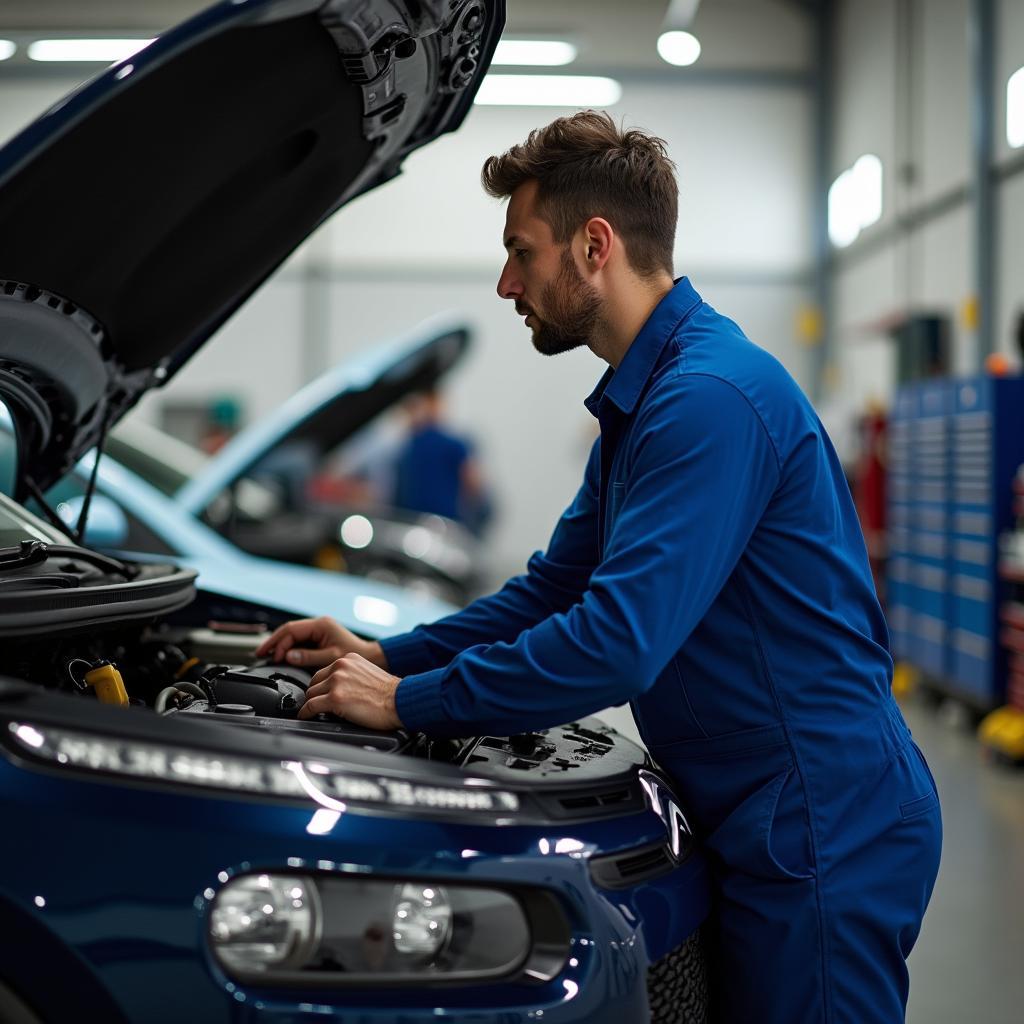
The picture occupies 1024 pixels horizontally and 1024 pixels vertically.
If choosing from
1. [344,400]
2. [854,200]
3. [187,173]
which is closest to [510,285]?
[187,173]

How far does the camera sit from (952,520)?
19.4ft

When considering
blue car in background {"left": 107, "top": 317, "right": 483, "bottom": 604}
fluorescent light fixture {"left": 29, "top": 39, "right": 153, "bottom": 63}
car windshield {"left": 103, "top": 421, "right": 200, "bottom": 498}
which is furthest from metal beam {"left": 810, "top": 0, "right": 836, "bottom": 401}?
car windshield {"left": 103, "top": 421, "right": 200, "bottom": 498}

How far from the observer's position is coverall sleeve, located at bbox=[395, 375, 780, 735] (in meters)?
1.30

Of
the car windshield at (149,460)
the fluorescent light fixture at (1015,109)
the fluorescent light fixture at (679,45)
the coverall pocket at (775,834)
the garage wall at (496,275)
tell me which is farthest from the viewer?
the garage wall at (496,275)

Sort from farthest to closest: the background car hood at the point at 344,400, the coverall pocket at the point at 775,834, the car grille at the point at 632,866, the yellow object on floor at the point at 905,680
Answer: the yellow object on floor at the point at 905,680, the background car hood at the point at 344,400, the coverall pocket at the point at 775,834, the car grille at the point at 632,866

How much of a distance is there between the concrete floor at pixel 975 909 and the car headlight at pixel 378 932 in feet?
5.41

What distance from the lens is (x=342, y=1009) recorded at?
1083 millimetres

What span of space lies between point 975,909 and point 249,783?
2.67 meters

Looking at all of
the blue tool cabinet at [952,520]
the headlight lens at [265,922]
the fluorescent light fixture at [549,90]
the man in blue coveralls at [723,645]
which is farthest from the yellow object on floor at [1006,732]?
the fluorescent light fixture at [549,90]

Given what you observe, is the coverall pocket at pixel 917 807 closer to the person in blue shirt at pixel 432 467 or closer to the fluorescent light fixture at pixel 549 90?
the person in blue shirt at pixel 432 467

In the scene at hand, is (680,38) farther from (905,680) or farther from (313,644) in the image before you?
(313,644)

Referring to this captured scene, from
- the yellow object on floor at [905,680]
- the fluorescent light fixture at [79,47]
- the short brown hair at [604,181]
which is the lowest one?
the yellow object on floor at [905,680]

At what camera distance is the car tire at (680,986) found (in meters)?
A: 1.29

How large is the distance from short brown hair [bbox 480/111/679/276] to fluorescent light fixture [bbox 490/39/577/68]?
22.8ft
